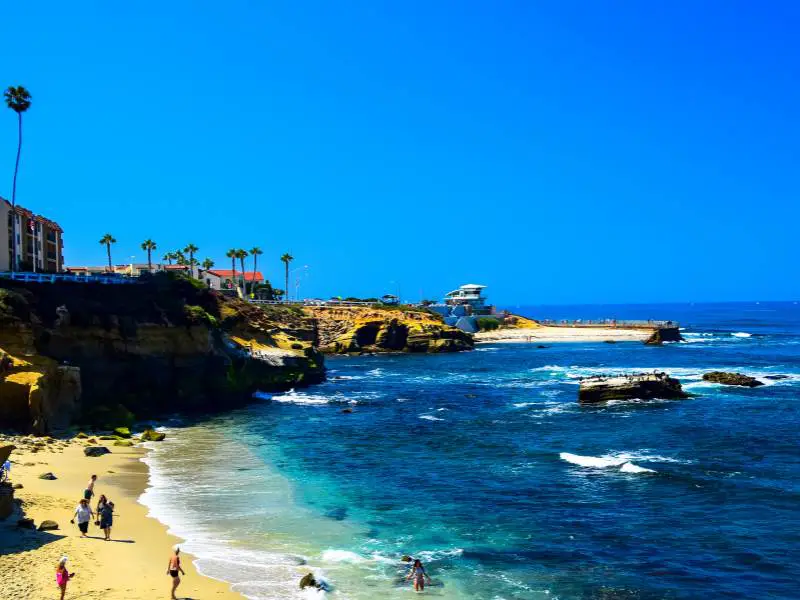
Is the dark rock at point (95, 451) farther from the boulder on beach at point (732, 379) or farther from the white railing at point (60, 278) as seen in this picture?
the boulder on beach at point (732, 379)

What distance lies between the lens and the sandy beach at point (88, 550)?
19.8 m

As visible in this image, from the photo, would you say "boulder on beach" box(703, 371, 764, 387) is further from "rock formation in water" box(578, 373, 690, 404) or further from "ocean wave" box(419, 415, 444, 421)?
"ocean wave" box(419, 415, 444, 421)

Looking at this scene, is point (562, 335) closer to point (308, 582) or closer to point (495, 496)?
point (495, 496)

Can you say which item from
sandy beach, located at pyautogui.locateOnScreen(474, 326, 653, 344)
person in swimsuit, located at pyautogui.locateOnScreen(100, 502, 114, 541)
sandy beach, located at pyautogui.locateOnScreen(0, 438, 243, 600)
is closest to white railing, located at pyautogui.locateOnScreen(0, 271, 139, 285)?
sandy beach, located at pyautogui.locateOnScreen(0, 438, 243, 600)

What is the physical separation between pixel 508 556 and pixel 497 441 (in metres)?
20.0

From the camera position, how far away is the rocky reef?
119 metres

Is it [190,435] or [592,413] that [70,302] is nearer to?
A: [190,435]

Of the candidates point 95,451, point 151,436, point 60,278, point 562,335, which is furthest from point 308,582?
point 562,335

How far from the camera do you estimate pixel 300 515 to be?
1116 inches

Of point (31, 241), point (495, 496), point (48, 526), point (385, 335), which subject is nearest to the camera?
point (48, 526)

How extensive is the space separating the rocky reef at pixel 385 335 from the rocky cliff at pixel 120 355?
4961 centimetres

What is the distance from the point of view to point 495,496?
31.6 metres

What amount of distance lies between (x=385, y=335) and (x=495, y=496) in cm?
8867

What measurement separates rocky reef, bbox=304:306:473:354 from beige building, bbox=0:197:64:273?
44703 millimetres
